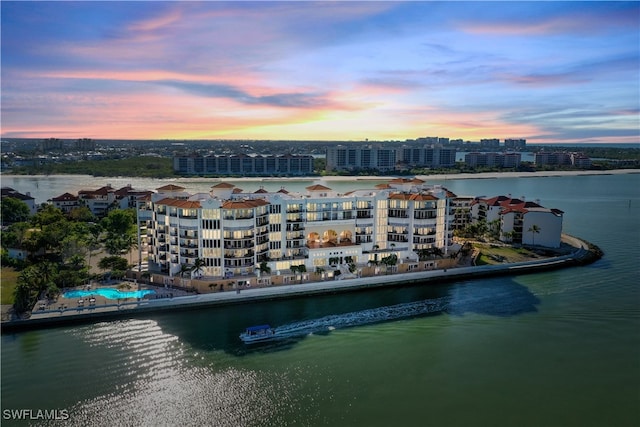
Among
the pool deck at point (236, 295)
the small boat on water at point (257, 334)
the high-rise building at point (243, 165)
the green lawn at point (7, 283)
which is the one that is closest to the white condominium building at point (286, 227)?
the pool deck at point (236, 295)

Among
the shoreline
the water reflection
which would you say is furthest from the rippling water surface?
the shoreline

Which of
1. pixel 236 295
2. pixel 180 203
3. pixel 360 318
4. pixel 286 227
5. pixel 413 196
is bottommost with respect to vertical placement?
pixel 360 318

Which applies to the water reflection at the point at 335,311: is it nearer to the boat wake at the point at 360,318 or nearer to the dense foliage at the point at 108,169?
the boat wake at the point at 360,318

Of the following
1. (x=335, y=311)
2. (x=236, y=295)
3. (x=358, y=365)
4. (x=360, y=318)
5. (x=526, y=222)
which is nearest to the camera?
(x=358, y=365)

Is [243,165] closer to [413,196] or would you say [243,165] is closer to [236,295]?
[413,196]

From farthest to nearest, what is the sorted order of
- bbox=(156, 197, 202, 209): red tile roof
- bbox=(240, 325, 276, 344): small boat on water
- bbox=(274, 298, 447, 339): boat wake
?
bbox=(156, 197, 202, 209): red tile roof → bbox=(274, 298, 447, 339): boat wake → bbox=(240, 325, 276, 344): small boat on water

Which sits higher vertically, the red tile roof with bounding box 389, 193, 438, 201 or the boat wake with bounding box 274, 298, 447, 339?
the red tile roof with bounding box 389, 193, 438, 201

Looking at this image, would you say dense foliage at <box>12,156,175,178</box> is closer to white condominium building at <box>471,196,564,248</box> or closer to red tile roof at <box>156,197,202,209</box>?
red tile roof at <box>156,197,202,209</box>

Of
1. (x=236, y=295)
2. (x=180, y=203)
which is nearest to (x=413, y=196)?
(x=236, y=295)
